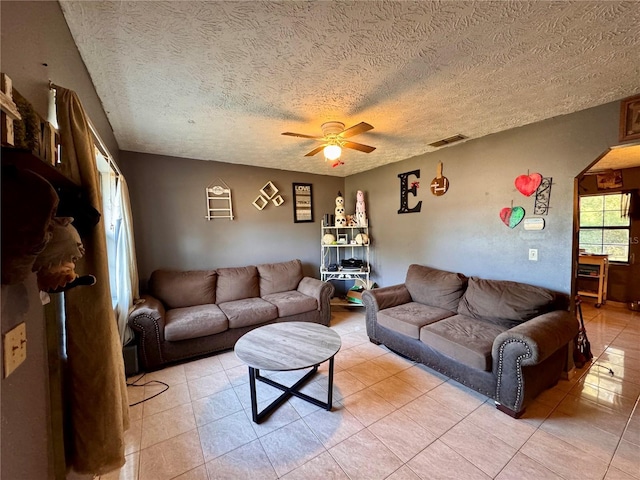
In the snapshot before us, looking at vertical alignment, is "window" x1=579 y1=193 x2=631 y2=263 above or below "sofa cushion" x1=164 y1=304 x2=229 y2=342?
above

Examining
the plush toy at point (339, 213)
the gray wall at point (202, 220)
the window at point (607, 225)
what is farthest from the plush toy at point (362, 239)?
the window at point (607, 225)

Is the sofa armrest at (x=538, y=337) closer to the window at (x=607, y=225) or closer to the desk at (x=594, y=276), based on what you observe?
the desk at (x=594, y=276)

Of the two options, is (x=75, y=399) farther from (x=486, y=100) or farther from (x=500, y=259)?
(x=500, y=259)

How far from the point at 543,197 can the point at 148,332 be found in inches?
157

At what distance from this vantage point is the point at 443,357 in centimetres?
228

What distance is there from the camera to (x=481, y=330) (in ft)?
7.61

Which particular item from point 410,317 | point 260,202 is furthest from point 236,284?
point 410,317

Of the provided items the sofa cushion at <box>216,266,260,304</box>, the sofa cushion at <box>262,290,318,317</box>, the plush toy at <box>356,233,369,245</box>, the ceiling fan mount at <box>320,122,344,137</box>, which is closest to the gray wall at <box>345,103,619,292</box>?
the plush toy at <box>356,233,369,245</box>

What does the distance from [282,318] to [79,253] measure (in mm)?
2575

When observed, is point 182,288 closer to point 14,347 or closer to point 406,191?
point 14,347

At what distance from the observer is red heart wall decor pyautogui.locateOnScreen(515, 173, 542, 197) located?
2428 mm

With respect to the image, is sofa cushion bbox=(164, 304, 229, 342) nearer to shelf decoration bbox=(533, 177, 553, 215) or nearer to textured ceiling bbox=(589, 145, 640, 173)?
shelf decoration bbox=(533, 177, 553, 215)

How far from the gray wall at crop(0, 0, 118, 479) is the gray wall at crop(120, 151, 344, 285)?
242 cm

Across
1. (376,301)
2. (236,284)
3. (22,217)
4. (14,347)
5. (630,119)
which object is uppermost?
(630,119)
